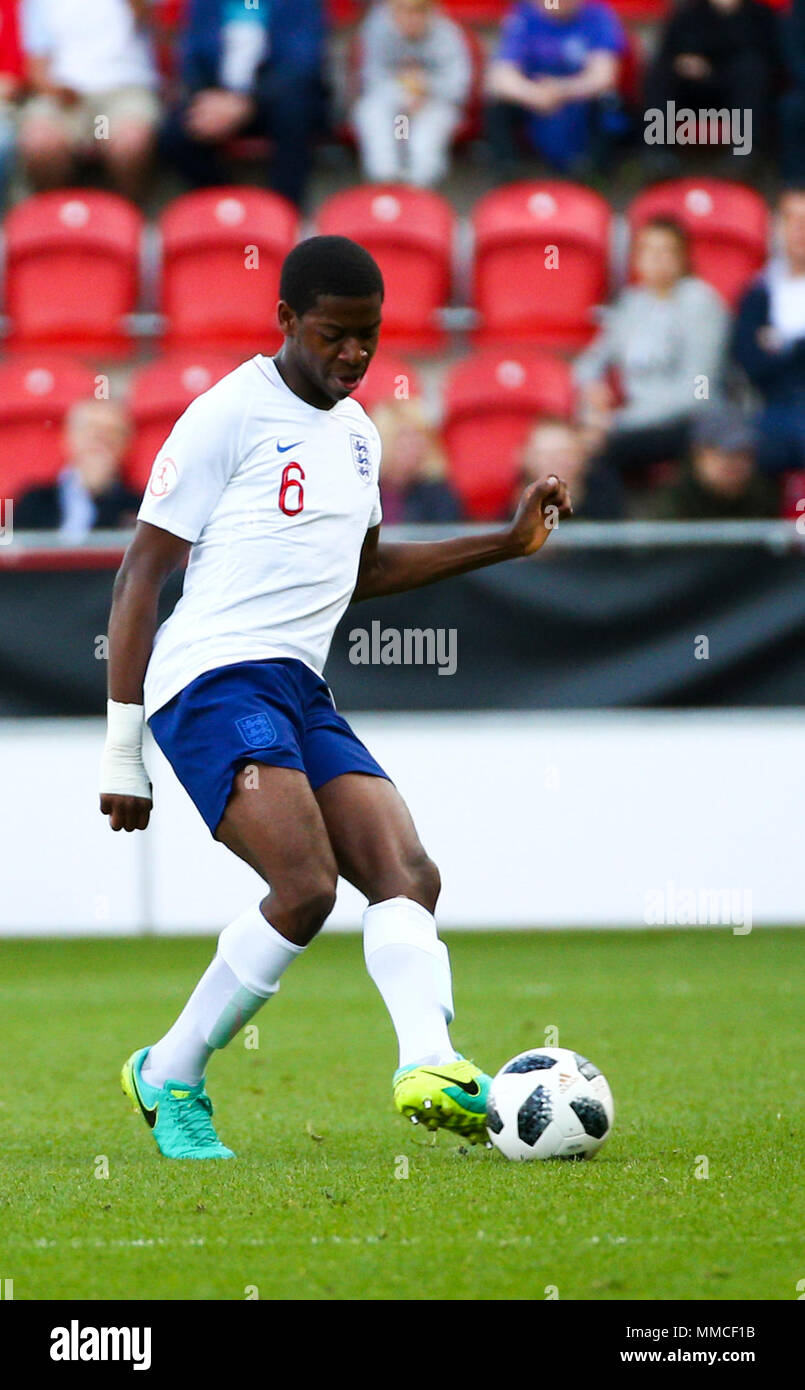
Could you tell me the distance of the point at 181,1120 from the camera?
16.0 feet

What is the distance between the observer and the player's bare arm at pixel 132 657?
469cm

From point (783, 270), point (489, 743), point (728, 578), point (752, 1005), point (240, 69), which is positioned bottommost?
point (752, 1005)

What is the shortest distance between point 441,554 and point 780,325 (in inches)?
285

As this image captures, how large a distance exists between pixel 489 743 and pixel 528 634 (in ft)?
1.82

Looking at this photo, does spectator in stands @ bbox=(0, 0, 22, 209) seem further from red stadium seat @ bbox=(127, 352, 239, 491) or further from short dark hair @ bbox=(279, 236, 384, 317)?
short dark hair @ bbox=(279, 236, 384, 317)

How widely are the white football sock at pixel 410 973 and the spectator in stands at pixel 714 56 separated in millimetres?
9639

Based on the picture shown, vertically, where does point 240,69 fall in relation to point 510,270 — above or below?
above

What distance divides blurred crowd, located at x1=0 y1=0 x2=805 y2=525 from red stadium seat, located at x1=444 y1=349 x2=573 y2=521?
0.21m

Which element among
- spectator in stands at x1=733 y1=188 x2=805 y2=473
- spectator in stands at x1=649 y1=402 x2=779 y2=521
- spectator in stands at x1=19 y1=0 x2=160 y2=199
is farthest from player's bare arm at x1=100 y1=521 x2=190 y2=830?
spectator in stands at x1=19 y1=0 x2=160 y2=199

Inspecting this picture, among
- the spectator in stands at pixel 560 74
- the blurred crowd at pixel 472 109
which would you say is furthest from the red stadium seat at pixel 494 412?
the spectator in stands at pixel 560 74

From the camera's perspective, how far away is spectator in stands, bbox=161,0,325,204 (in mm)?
13594

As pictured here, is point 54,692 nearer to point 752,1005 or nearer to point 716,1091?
point 752,1005

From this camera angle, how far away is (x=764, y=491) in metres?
10.2
